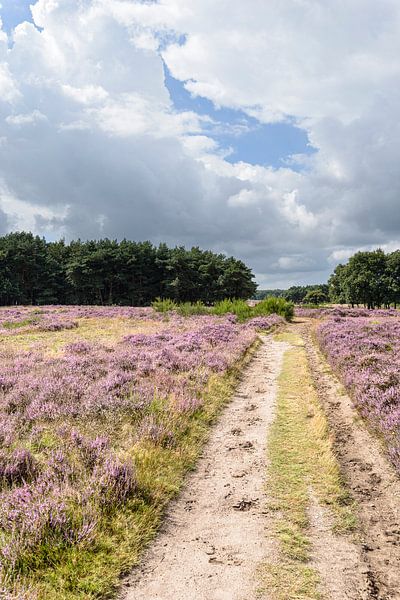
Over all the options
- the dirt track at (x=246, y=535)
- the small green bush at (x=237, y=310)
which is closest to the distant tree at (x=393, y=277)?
the small green bush at (x=237, y=310)

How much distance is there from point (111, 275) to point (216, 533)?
74.7 m

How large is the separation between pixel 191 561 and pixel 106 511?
1314 millimetres

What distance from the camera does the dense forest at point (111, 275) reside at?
239 feet

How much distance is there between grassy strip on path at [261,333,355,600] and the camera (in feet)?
12.4

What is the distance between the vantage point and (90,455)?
5945 millimetres

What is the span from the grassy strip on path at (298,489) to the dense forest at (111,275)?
219 ft

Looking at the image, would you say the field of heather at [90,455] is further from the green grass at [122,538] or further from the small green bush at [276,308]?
the small green bush at [276,308]

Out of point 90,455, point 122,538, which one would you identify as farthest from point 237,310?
point 122,538

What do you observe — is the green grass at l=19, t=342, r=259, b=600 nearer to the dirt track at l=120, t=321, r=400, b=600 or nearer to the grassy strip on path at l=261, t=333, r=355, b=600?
the dirt track at l=120, t=321, r=400, b=600

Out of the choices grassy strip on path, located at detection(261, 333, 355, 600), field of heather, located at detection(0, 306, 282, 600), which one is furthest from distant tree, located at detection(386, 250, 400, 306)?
grassy strip on path, located at detection(261, 333, 355, 600)

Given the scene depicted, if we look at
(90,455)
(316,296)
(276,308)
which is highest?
(316,296)

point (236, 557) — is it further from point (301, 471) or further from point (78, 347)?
point (78, 347)

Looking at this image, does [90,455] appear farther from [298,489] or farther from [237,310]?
[237,310]

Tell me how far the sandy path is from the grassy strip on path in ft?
0.67
